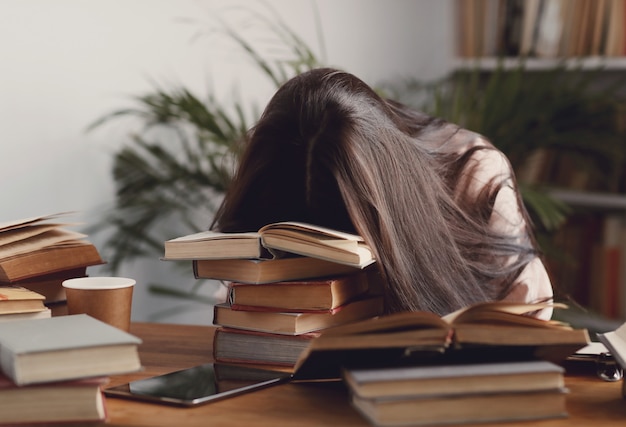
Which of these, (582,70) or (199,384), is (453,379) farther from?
(582,70)

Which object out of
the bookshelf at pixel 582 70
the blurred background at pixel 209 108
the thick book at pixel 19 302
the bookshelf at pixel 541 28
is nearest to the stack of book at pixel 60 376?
the thick book at pixel 19 302

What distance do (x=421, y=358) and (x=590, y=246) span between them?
2.31m

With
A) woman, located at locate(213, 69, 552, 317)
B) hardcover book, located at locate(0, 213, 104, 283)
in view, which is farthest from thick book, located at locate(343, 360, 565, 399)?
hardcover book, located at locate(0, 213, 104, 283)

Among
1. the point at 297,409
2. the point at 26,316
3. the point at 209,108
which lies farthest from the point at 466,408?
the point at 209,108

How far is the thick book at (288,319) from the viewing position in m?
1.06

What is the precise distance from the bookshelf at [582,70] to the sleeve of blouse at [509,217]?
142 centimetres

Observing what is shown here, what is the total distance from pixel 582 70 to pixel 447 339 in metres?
2.32

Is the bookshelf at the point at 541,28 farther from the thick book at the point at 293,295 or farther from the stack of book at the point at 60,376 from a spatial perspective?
the stack of book at the point at 60,376

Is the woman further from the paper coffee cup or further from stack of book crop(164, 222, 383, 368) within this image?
the paper coffee cup

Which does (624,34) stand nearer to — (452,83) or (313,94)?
(452,83)

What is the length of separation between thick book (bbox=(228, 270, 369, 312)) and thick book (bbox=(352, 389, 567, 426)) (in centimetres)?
23

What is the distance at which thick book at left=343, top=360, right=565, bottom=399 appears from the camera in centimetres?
80

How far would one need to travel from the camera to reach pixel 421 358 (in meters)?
0.86

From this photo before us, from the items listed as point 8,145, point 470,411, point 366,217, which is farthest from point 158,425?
point 8,145
